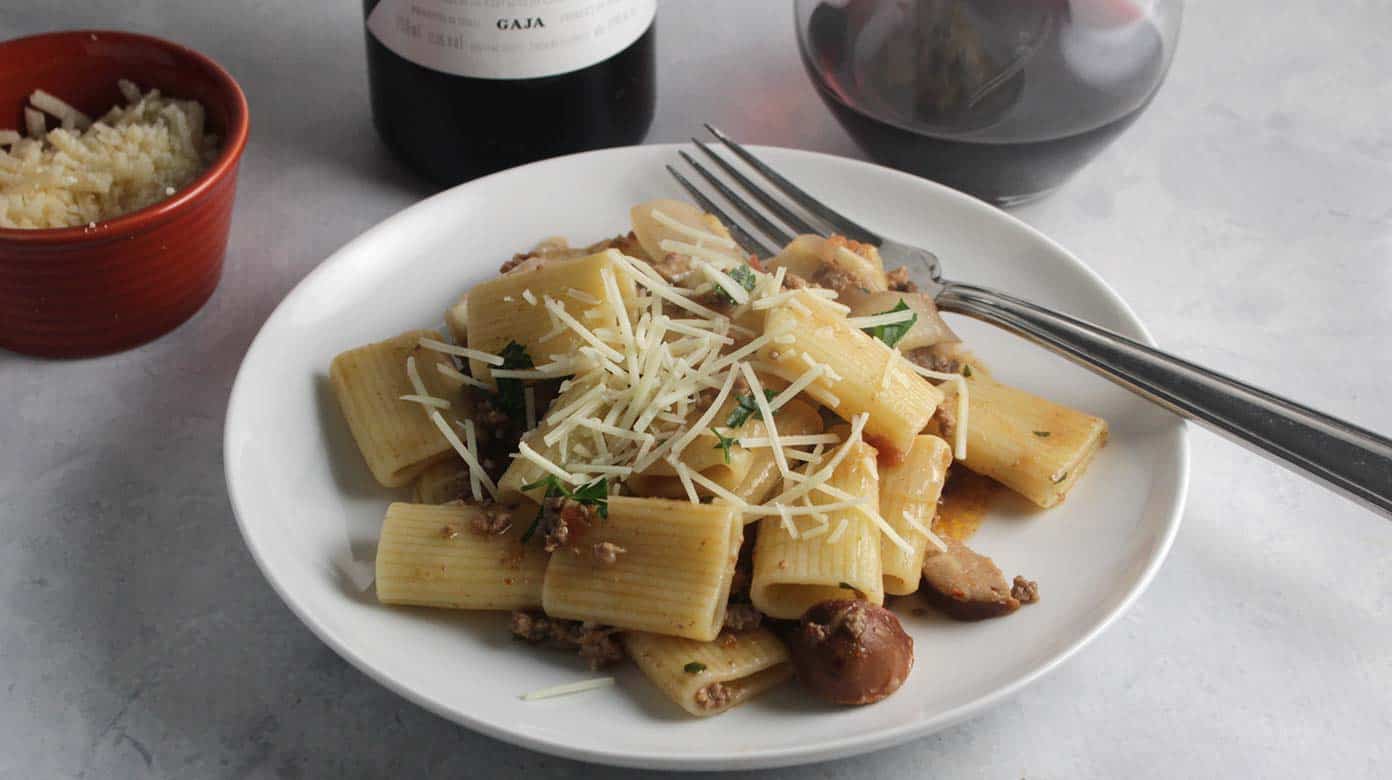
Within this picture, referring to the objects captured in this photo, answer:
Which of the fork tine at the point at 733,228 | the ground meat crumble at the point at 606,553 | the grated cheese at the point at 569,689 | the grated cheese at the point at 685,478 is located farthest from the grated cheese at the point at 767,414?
the fork tine at the point at 733,228

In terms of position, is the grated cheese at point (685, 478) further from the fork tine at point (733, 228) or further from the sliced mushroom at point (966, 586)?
the fork tine at point (733, 228)

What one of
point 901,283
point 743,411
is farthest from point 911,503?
point 901,283

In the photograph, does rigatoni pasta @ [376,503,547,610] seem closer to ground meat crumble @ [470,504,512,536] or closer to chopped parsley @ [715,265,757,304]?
ground meat crumble @ [470,504,512,536]

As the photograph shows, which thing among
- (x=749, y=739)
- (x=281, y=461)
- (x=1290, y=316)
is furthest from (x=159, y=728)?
(x=1290, y=316)

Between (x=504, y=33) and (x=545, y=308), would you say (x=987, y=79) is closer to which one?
(x=504, y=33)

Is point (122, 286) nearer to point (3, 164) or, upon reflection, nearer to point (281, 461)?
point (3, 164)

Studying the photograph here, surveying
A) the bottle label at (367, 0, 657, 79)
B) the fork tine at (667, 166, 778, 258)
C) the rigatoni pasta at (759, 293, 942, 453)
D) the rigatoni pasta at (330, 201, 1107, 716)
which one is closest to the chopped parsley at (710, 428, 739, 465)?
the rigatoni pasta at (330, 201, 1107, 716)
